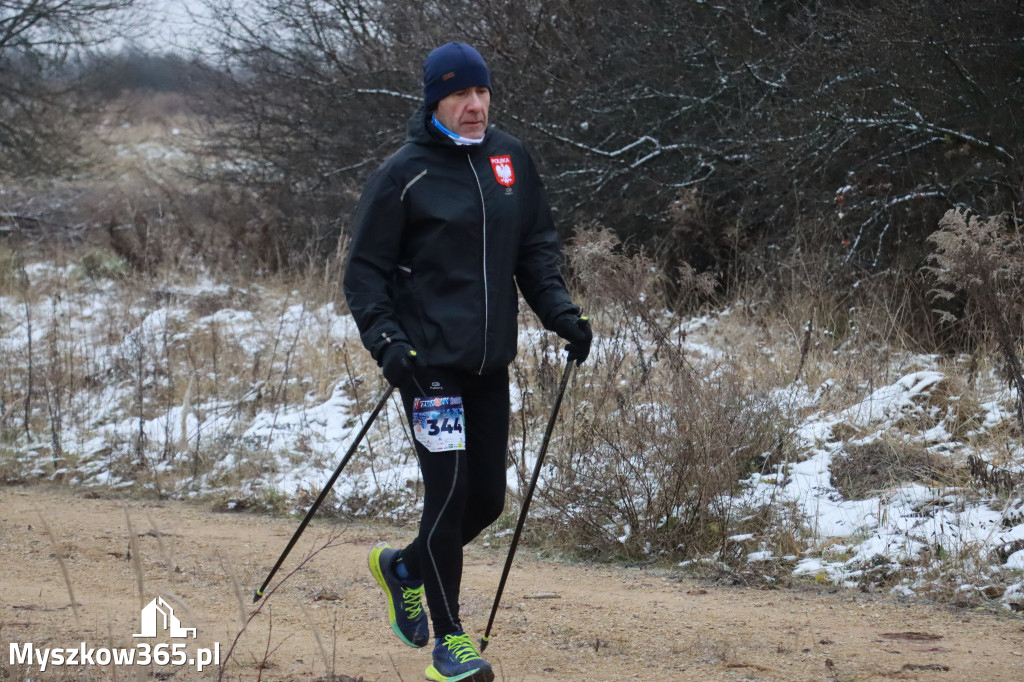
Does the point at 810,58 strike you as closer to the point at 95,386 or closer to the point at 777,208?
the point at 777,208

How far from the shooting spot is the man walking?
3.54 metres

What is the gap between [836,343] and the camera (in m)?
8.41

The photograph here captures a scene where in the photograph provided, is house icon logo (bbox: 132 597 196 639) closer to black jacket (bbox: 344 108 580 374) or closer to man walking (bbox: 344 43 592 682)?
man walking (bbox: 344 43 592 682)

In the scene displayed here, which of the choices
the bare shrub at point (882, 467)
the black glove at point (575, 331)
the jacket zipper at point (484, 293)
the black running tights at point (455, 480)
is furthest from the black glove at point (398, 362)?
the bare shrub at point (882, 467)

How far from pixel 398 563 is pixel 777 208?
710cm

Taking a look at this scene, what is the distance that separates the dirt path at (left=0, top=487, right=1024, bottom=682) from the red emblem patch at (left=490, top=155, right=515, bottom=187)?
5.09 ft

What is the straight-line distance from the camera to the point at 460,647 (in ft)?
11.6

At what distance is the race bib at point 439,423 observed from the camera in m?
3.58

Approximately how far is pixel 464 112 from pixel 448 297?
626 mm

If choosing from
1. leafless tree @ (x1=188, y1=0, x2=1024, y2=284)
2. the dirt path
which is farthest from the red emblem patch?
leafless tree @ (x1=188, y1=0, x2=1024, y2=284)

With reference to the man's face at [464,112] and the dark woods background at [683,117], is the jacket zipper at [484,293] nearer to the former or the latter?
the man's face at [464,112]

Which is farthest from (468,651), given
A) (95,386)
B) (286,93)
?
(286,93)

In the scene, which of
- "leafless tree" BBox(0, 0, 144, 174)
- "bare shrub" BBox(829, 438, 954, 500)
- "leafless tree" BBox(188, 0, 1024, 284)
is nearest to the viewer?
"bare shrub" BBox(829, 438, 954, 500)

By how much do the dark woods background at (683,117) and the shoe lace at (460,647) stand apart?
6.19m
